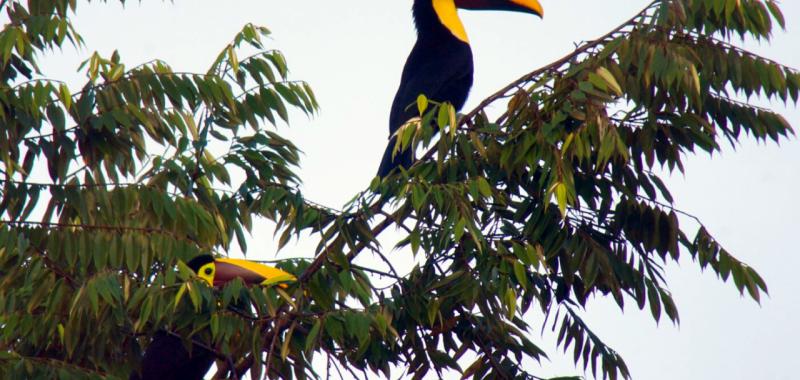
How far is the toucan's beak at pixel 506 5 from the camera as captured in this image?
748 centimetres

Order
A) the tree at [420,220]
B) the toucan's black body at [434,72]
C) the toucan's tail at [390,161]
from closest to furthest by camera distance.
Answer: the tree at [420,220]
the toucan's tail at [390,161]
the toucan's black body at [434,72]

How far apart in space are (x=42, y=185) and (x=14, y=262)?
0.38 metres

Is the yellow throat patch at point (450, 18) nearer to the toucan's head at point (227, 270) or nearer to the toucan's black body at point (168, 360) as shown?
the toucan's head at point (227, 270)

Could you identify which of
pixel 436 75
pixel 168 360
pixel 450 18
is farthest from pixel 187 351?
pixel 450 18

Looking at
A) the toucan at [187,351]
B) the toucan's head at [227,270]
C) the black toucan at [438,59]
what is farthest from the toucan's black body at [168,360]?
the black toucan at [438,59]

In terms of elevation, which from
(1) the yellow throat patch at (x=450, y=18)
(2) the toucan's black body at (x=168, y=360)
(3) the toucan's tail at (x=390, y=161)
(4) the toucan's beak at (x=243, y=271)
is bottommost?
(2) the toucan's black body at (x=168, y=360)

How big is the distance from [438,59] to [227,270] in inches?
97.8

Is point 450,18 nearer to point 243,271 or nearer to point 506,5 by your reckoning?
point 506,5

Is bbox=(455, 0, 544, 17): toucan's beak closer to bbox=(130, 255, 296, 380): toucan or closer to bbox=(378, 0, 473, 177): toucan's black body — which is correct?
bbox=(378, 0, 473, 177): toucan's black body

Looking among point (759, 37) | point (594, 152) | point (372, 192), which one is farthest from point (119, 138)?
point (759, 37)

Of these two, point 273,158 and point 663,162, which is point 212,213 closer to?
point 273,158

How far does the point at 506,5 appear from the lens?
7.68 meters

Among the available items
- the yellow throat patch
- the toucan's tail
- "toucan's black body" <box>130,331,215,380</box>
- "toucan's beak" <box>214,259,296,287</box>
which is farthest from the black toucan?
"toucan's black body" <box>130,331,215,380</box>

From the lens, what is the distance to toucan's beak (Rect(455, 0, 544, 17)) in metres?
7.48
